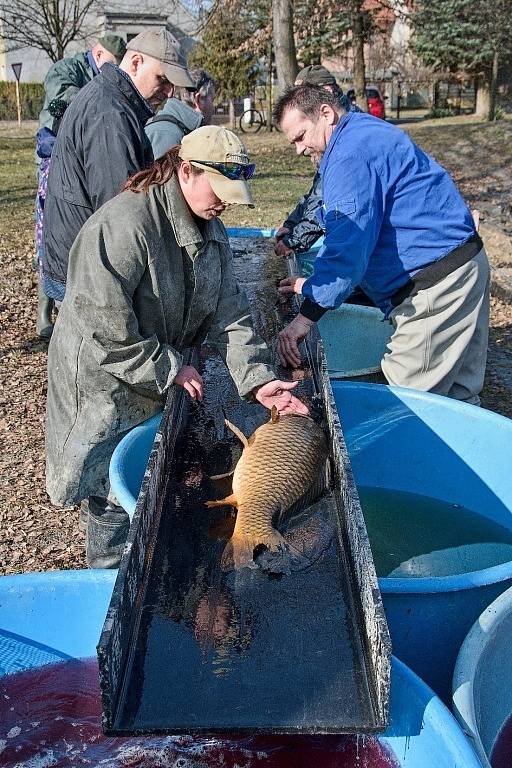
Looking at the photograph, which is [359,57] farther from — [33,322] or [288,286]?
[288,286]

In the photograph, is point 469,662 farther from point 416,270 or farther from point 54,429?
point 416,270

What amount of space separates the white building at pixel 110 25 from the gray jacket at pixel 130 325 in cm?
3473

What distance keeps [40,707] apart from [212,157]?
1.92 meters

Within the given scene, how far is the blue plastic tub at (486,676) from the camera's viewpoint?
2.19 m

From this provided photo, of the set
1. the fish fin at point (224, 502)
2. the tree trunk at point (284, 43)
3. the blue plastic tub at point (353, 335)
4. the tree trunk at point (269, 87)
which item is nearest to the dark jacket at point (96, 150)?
the blue plastic tub at point (353, 335)

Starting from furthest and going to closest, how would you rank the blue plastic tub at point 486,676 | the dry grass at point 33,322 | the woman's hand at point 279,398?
the dry grass at point 33,322 → the woman's hand at point 279,398 → the blue plastic tub at point 486,676

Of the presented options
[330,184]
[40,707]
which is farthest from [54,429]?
[330,184]

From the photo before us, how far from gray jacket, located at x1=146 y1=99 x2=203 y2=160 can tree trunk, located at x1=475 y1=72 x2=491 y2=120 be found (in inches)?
993

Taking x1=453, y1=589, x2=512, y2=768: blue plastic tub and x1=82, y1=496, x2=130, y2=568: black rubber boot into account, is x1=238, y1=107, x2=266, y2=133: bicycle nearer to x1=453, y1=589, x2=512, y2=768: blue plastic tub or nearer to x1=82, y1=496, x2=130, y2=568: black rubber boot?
x1=82, y1=496, x2=130, y2=568: black rubber boot

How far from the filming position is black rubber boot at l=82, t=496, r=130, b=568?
3693mm

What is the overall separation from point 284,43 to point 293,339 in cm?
1676

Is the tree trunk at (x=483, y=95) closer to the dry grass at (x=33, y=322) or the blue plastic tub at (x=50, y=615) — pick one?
the dry grass at (x=33, y=322)

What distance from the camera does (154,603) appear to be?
2.46m

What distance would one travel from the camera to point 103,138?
171 inches
